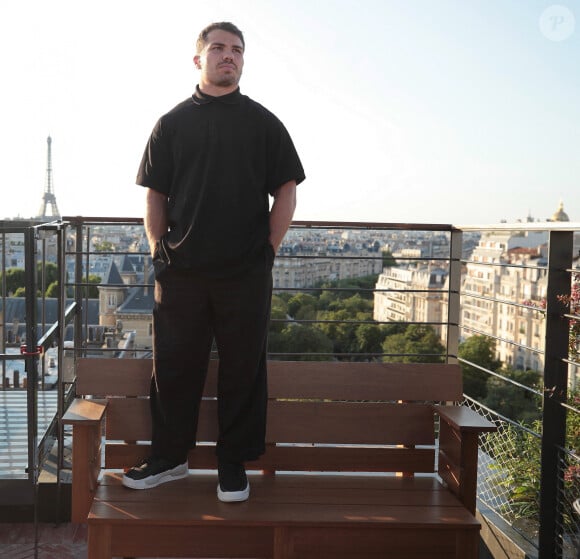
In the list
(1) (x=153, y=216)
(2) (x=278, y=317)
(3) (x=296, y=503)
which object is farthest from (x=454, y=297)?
(2) (x=278, y=317)

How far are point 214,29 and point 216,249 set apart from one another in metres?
0.66

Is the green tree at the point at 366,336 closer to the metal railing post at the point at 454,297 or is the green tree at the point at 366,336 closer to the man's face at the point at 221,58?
the metal railing post at the point at 454,297

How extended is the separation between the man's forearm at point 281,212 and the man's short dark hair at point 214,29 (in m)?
0.45

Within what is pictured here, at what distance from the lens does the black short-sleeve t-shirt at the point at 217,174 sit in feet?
6.93

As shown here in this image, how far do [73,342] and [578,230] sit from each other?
2.10 meters

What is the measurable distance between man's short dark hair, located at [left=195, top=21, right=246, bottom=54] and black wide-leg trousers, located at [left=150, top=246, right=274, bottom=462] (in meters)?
0.65

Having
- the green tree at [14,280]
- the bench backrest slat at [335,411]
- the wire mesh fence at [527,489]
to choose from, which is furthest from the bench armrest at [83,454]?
the wire mesh fence at [527,489]

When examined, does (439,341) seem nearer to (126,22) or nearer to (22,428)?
(126,22)

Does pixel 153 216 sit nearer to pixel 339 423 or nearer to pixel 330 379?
pixel 330 379

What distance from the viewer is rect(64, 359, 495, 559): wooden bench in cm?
201

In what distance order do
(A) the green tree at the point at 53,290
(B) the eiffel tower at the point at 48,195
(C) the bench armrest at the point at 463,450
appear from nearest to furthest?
1. (C) the bench armrest at the point at 463,450
2. (A) the green tree at the point at 53,290
3. (B) the eiffel tower at the point at 48,195

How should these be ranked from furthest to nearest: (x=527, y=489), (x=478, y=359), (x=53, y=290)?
(x=478, y=359)
(x=53, y=290)
(x=527, y=489)

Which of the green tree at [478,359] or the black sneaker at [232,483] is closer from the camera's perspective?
the black sneaker at [232,483]

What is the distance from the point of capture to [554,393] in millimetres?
2316
